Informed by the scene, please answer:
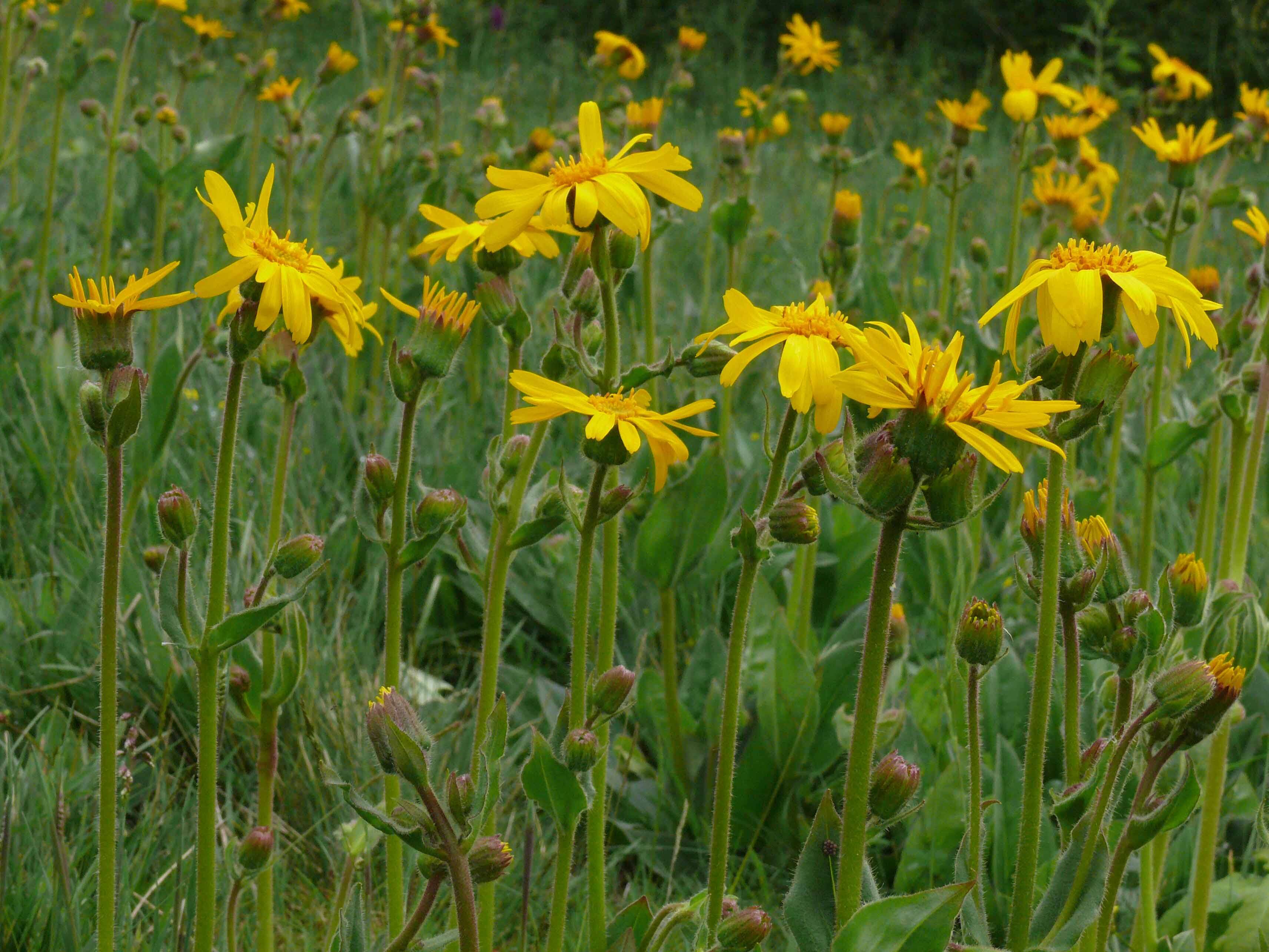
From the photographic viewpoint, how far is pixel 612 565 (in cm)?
138

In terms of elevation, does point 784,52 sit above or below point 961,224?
above

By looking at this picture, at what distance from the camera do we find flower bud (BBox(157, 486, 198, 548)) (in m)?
1.13

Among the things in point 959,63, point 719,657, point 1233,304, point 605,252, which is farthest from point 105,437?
point 959,63

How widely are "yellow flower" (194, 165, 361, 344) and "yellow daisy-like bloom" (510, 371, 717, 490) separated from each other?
20cm

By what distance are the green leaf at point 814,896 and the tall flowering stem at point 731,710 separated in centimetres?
8

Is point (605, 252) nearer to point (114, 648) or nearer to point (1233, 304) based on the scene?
point (114, 648)

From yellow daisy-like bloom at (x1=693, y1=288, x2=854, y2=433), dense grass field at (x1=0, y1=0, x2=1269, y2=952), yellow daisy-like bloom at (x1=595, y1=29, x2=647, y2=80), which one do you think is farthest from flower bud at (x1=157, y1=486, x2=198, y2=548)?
yellow daisy-like bloom at (x1=595, y1=29, x2=647, y2=80)

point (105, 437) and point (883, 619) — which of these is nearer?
point (883, 619)

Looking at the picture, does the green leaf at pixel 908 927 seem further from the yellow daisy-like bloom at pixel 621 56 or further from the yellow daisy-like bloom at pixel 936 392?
the yellow daisy-like bloom at pixel 621 56

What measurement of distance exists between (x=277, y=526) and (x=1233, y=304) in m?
3.69

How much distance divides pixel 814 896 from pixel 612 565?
0.42m

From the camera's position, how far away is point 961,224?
470 centimetres

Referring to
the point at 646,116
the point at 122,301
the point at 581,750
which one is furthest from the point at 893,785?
the point at 646,116

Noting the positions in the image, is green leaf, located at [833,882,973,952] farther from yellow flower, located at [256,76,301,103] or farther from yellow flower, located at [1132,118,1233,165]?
yellow flower, located at [256,76,301,103]
